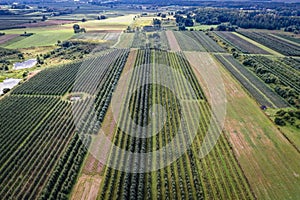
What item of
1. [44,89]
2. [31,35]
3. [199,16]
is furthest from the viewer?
[199,16]

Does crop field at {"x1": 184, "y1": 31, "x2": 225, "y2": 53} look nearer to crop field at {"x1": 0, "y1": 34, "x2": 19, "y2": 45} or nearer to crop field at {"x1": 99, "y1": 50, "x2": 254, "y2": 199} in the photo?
crop field at {"x1": 99, "y1": 50, "x2": 254, "y2": 199}

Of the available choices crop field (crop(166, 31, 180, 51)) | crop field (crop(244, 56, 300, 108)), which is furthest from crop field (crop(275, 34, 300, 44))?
crop field (crop(166, 31, 180, 51))

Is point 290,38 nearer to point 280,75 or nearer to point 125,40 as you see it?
point 280,75

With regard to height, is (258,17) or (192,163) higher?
(258,17)

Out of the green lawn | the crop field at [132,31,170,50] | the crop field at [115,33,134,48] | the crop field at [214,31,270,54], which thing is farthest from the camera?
the green lawn

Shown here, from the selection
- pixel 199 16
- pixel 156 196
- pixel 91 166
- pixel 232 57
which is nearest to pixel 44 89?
pixel 91 166

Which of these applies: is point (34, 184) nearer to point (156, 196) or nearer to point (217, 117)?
point (156, 196)

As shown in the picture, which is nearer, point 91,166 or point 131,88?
point 91,166

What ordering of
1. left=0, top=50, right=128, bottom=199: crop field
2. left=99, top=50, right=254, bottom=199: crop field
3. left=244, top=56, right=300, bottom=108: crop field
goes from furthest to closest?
1. left=244, top=56, right=300, bottom=108: crop field
2. left=0, top=50, right=128, bottom=199: crop field
3. left=99, top=50, right=254, bottom=199: crop field
